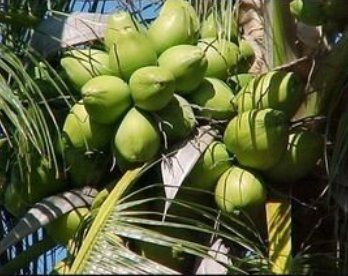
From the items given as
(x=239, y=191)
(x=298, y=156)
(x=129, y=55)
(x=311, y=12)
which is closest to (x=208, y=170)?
(x=239, y=191)

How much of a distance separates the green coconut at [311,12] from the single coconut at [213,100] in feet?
0.84

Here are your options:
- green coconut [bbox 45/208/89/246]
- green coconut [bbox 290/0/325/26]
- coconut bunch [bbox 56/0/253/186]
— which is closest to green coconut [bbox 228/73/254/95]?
coconut bunch [bbox 56/0/253/186]

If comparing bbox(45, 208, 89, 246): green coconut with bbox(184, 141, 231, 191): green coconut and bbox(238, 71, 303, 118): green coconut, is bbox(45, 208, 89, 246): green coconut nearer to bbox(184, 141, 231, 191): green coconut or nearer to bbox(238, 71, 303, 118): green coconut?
bbox(184, 141, 231, 191): green coconut

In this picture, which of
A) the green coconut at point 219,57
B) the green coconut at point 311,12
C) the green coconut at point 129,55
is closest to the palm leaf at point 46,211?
the green coconut at point 129,55

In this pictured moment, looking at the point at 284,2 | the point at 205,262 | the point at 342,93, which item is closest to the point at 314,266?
the point at 205,262

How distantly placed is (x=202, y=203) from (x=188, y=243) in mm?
301

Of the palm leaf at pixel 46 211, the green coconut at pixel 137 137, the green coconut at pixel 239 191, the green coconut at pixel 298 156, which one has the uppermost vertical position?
the green coconut at pixel 137 137

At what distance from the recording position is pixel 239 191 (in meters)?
2.86

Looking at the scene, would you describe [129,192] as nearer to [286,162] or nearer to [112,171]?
[112,171]

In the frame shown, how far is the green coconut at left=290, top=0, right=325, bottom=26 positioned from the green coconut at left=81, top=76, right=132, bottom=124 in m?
0.43

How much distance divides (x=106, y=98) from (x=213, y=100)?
0.26 meters

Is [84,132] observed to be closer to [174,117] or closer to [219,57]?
[174,117]

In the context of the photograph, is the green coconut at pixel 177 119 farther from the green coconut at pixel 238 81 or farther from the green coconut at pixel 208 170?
the green coconut at pixel 238 81

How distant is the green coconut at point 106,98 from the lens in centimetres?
285
